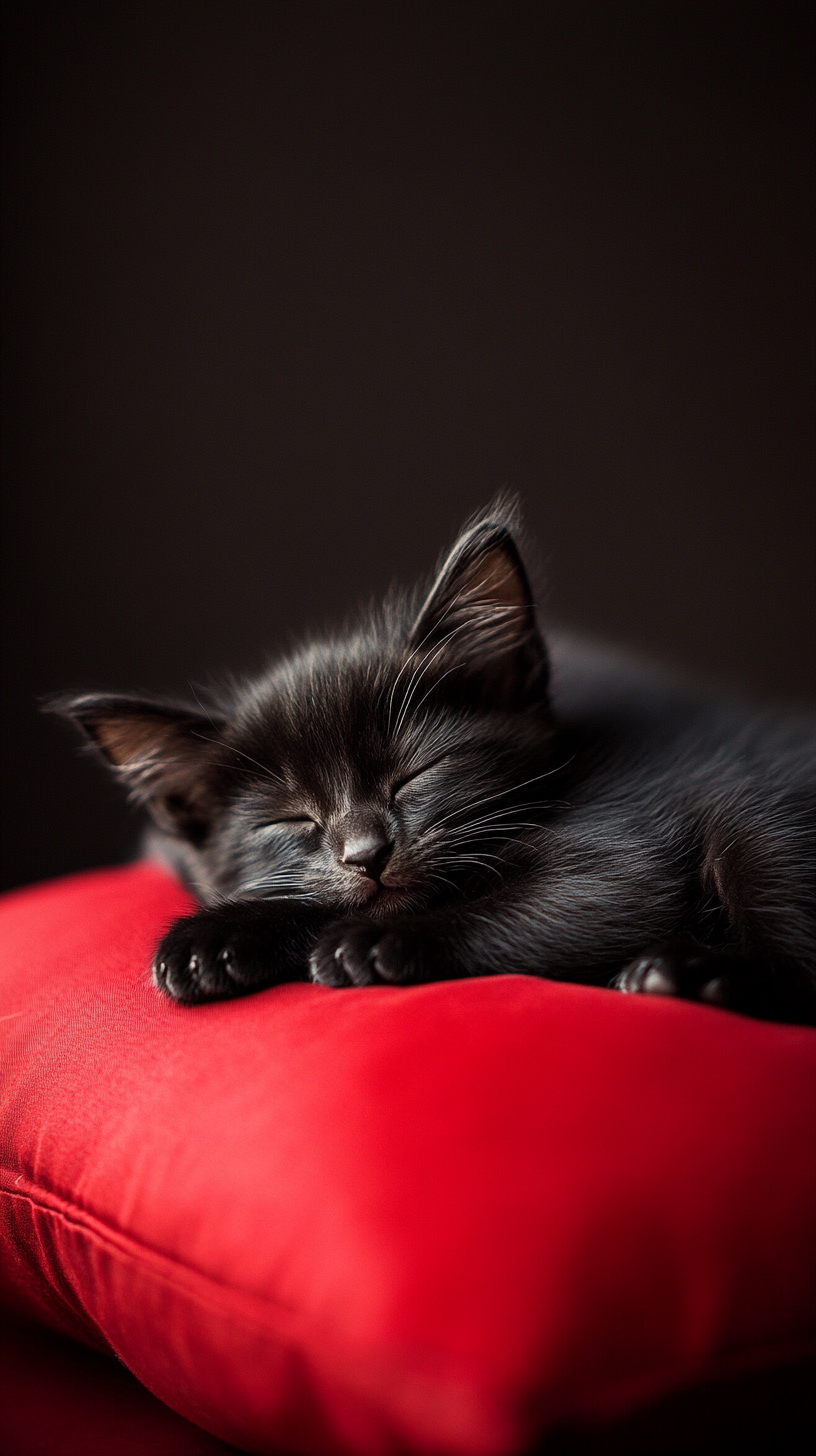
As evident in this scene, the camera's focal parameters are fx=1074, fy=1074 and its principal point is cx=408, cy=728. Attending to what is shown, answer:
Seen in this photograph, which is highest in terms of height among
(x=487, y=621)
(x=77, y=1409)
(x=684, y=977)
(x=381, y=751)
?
(x=487, y=621)

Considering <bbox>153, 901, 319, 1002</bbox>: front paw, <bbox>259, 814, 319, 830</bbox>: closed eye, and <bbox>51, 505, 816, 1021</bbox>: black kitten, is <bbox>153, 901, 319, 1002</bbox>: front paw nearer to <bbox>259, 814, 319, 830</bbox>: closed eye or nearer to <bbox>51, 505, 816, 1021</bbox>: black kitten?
<bbox>51, 505, 816, 1021</bbox>: black kitten

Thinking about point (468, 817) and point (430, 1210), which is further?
point (468, 817)

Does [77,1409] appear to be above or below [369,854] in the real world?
below

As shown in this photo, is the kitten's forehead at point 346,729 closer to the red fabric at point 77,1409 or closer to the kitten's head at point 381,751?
the kitten's head at point 381,751

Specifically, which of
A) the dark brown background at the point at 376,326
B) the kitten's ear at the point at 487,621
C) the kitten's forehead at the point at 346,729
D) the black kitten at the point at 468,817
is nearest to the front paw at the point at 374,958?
the black kitten at the point at 468,817

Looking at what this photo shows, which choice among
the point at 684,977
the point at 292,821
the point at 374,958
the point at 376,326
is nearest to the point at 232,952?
the point at 374,958

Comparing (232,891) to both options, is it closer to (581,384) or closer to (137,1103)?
(137,1103)

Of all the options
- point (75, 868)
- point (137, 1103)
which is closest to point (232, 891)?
point (137, 1103)

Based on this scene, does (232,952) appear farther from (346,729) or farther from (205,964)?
(346,729)
